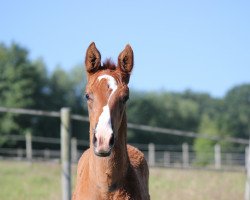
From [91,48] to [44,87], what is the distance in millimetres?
48861

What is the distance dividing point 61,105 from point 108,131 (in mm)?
48723

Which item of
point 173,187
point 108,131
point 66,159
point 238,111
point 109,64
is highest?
point 109,64

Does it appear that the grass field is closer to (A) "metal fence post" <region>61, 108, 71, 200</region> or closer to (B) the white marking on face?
(A) "metal fence post" <region>61, 108, 71, 200</region>

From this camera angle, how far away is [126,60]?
3.93m

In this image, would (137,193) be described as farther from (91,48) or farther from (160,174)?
(160,174)

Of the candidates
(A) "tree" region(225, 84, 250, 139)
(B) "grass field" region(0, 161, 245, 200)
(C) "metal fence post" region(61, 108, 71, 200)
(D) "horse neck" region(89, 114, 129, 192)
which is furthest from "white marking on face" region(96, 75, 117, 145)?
(A) "tree" region(225, 84, 250, 139)

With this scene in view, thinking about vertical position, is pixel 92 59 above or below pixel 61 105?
above

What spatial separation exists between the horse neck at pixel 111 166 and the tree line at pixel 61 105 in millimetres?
32830

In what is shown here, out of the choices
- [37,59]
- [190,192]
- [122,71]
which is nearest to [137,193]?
[122,71]

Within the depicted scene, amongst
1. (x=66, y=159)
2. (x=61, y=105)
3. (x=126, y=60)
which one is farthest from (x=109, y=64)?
(x=61, y=105)

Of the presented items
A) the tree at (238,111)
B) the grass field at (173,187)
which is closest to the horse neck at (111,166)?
the grass field at (173,187)

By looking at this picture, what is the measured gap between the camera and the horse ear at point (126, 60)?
3.90 meters

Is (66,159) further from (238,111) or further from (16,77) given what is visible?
(238,111)

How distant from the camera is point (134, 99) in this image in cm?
6081
